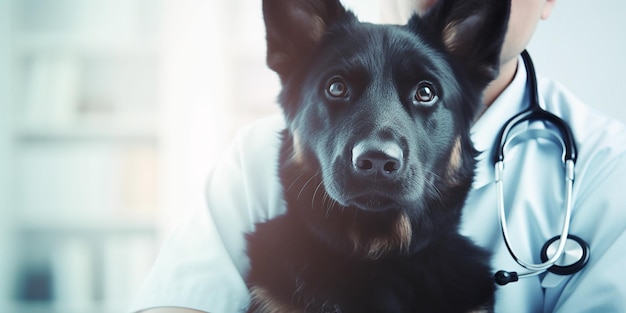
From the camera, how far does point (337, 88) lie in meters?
0.73

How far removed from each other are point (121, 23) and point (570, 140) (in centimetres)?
131

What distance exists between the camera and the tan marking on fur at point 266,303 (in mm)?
777

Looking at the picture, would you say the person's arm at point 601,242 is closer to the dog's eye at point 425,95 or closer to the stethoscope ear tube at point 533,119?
the stethoscope ear tube at point 533,119

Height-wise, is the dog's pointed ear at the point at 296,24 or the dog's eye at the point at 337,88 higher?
the dog's pointed ear at the point at 296,24

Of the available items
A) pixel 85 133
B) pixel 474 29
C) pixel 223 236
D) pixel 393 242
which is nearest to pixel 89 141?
pixel 85 133

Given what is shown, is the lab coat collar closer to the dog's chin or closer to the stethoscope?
the stethoscope

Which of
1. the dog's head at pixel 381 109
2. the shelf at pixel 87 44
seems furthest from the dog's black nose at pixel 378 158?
the shelf at pixel 87 44

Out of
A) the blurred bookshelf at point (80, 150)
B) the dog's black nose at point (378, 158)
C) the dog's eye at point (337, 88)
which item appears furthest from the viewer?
the blurred bookshelf at point (80, 150)

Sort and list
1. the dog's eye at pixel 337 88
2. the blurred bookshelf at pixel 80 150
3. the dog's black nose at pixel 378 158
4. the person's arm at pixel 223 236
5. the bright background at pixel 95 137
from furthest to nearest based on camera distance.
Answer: the blurred bookshelf at pixel 80 150 → the bright background at pixel 95 137 → the person's arm at pixel 223 236 → the dog's eye at pixel 337 88 → the dog's black nose at pixel 378 158

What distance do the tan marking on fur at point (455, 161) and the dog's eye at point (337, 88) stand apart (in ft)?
0.53

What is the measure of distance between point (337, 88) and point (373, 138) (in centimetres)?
11

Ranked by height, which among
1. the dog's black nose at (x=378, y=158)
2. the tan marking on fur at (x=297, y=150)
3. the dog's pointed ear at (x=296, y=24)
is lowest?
the tan marking on fur at (x=297, y=150)

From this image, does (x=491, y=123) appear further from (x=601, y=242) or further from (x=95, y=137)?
(x=95, y=137)

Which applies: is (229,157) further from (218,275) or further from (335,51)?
(335,51)
